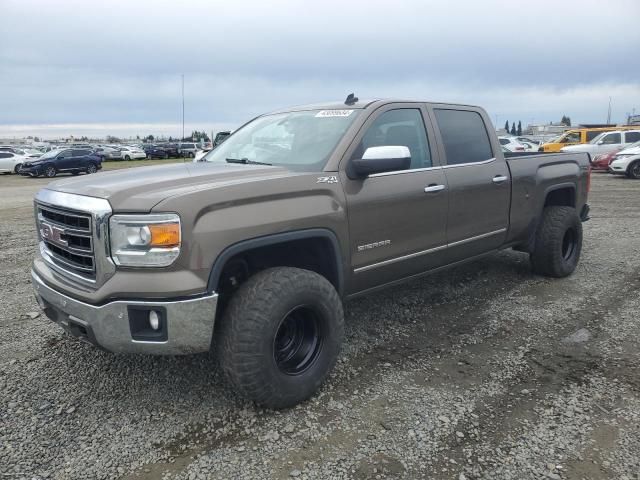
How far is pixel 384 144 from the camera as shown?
3.88 metres

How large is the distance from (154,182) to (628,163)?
1944cm

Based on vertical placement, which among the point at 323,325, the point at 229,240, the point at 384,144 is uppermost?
the point at 384,144

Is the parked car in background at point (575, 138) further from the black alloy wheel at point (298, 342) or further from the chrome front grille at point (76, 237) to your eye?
the chrome front grille at point (76, 237)

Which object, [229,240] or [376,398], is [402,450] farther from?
[229,240]

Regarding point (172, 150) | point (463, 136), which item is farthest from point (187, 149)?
point (463, 136)

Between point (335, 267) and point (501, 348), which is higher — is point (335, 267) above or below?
above

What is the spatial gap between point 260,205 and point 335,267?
28.1 inches

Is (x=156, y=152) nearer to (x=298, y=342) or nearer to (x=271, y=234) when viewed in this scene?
(x=298, y=342)

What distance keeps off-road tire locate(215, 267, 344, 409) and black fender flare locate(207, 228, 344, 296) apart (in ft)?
0.63

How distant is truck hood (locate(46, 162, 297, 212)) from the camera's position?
272cm

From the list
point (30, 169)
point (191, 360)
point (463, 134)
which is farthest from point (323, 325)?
point (30, 169)

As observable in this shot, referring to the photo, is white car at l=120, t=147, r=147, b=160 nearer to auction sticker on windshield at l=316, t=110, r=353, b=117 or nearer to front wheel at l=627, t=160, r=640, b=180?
front wheel at l=627, t=160, r=640, b=180

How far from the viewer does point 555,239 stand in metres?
5.40

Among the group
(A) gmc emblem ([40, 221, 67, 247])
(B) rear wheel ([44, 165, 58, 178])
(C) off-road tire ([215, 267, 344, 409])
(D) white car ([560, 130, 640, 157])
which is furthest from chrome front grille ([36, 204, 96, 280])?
(B) rear wheel ([44, 165, 58, 178])
